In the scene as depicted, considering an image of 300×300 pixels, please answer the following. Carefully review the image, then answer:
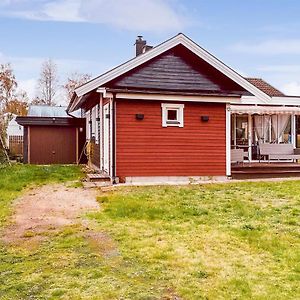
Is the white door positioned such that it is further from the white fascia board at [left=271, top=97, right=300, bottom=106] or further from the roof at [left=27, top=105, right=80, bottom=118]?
the roof at [left=27, top=105, right=80, bottom=118]

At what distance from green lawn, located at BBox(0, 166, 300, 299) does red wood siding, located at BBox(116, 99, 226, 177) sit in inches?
176

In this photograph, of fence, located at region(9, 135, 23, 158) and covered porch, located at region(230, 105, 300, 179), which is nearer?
covered porch, located at region(230, 105, 300, 179)

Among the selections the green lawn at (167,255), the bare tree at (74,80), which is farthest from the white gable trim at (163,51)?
the bare tree at (74,80)

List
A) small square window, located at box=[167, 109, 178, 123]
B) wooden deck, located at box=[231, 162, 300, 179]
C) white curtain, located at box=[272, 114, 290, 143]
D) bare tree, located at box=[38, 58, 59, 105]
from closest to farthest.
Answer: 1. small square window, located at box=[167, 109, 178, 123]
2. wooden deck, located at box=[231, 162, 300, 179]
3. white curtain, located at box=[272, 114, 290, 143]
4. bare tree, located at box=[38, 58, 59, 105]

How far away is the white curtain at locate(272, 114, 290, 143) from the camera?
22.0 metres

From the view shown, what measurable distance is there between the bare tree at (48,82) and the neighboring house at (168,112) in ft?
116

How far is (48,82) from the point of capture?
51.5 meters

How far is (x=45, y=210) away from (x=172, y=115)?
7.05m

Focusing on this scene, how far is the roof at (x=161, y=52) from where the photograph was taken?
15.5m

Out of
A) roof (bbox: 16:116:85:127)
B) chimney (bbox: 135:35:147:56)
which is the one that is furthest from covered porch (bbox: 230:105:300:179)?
roof (bbox: 16:116:85:127)

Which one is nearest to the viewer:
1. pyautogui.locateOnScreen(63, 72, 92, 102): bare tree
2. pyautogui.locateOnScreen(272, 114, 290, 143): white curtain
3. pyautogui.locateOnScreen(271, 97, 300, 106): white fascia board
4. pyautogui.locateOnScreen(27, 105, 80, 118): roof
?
pyautogui.locateOnScreen(272, 114, 290, 143): white curtain

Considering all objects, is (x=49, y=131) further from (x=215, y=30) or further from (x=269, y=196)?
(x=269, y=196)

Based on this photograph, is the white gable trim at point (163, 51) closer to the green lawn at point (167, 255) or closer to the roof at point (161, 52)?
the roof at point (161, 52)

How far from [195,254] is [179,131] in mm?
9798
